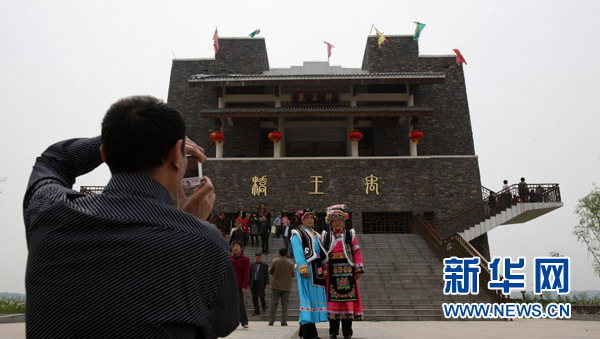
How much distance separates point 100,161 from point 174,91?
76.0 feet

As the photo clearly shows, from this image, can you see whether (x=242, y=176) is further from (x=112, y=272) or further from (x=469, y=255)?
(x=112, y=272)

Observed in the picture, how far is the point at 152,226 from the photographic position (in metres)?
1.01

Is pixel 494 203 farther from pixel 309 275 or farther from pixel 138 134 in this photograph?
pixel 138 134

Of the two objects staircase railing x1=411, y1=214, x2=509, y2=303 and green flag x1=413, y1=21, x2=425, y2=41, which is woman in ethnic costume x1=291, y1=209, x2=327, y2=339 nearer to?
staircase railing x1=411, y1=214, x2=509, y2=303

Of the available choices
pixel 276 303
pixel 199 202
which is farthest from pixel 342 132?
pixel 199 202

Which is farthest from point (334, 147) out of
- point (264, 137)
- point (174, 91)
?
point (174, 91)

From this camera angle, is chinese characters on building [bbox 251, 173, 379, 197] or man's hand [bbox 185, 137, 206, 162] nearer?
man's hand [bbox 185, 137, 206, 162]

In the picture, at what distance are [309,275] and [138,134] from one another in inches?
187

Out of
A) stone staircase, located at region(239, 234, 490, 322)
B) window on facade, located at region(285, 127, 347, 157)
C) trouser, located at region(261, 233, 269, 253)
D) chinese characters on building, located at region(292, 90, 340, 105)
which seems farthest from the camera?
window on facade, located at region(285, 127, 347, 157)

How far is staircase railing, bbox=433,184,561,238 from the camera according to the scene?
17500 mm

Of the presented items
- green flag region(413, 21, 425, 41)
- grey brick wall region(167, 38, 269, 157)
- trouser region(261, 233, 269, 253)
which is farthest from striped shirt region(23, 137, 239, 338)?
green flag region(413, 21, 425, 41)

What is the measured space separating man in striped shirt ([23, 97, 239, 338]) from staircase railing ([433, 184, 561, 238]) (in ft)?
59.7

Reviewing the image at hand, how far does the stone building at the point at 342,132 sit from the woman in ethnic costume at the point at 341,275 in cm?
1305

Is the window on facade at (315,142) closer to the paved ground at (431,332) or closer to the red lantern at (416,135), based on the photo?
the red lantern at (416,135)
